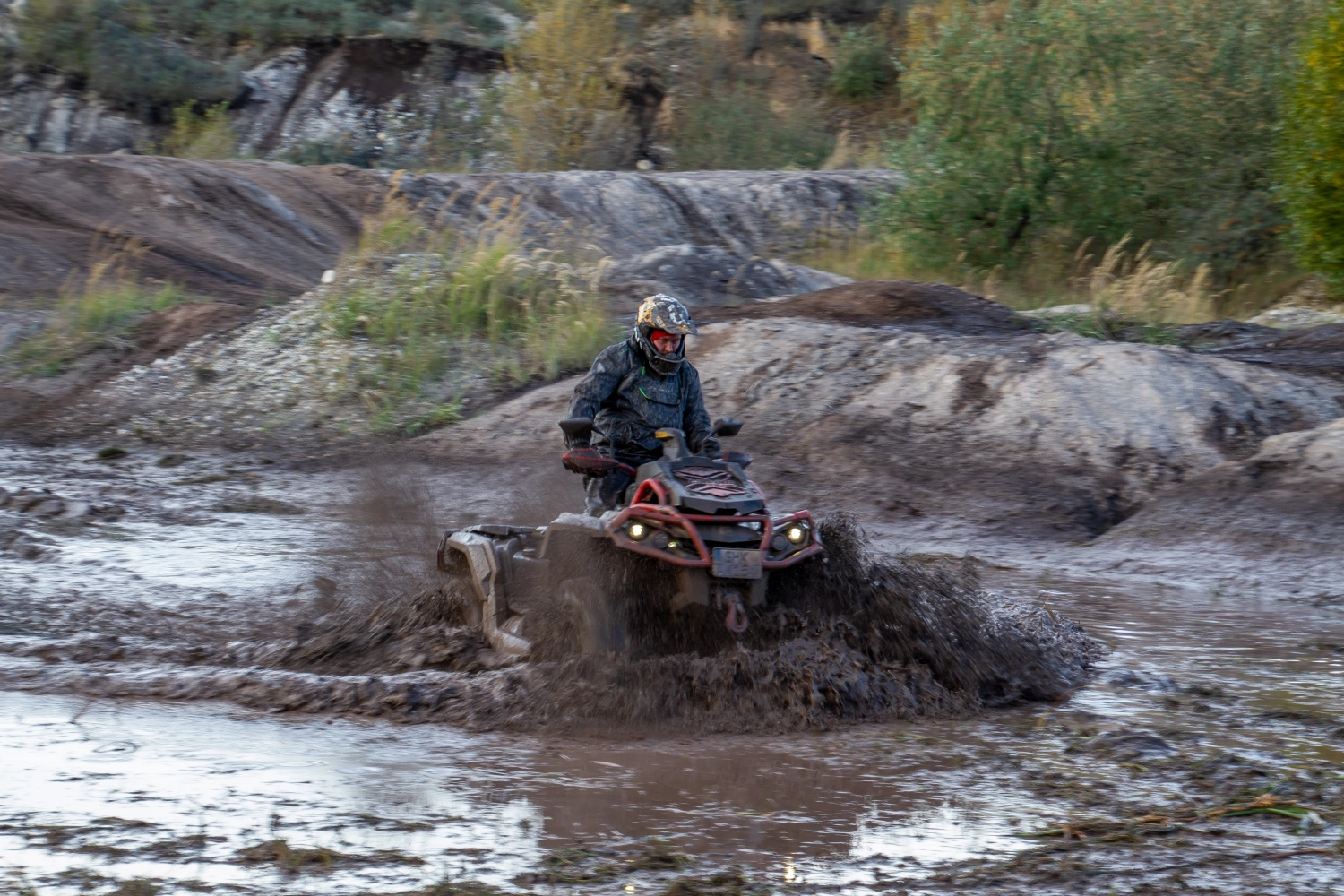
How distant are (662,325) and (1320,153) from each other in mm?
14661

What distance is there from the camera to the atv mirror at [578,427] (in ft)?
21.7

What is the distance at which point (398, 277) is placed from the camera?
17875mm

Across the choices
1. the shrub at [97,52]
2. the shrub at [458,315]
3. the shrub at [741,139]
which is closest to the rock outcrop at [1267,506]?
the shrub at [458,315]

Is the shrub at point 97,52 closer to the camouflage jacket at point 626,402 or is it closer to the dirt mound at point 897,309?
the dirt mound at point 897,309

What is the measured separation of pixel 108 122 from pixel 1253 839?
110 feet

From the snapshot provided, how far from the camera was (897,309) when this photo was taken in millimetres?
17344

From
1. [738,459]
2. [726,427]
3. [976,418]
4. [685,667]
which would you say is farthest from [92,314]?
[685,667]

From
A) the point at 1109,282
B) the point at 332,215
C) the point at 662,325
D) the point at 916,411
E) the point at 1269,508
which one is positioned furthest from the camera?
the point at 332,215

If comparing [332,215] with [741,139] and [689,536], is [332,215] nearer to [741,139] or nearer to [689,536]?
[741,139]

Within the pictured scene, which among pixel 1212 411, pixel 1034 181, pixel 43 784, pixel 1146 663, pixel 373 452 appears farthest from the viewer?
pixel 1034 181

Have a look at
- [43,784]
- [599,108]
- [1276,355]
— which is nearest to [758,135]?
[599,108]

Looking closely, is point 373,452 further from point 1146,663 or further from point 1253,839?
point 1253,839

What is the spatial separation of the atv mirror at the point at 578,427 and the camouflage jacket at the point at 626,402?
43cm

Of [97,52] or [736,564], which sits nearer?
[736,564]
